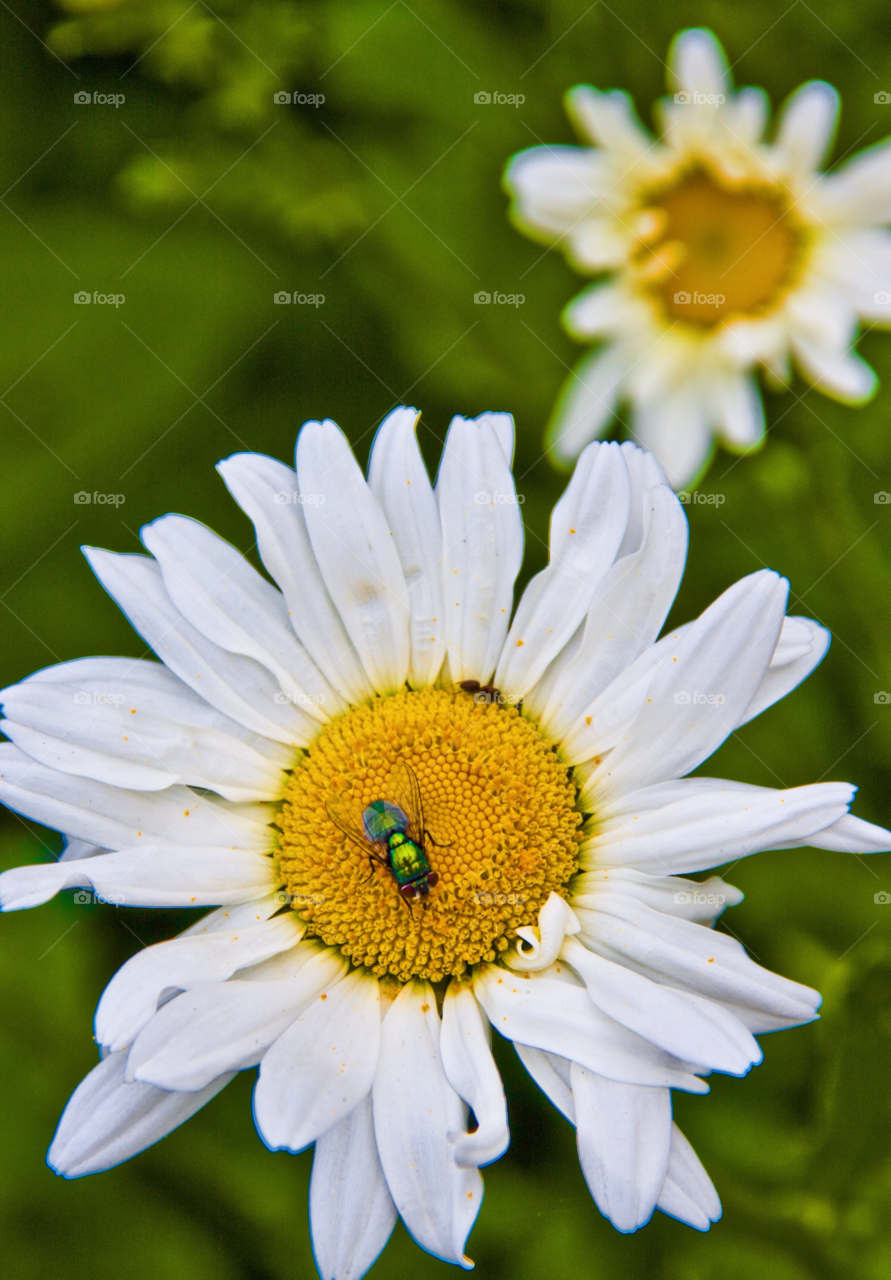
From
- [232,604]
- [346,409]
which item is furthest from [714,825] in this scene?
[346,409]

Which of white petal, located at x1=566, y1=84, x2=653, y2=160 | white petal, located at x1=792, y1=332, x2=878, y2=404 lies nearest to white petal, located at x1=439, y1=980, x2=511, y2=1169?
white petal, located at x1=792, y1=332, x2=878, y2=404

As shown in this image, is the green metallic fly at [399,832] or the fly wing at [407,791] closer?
the green metallic fly at [399,832]

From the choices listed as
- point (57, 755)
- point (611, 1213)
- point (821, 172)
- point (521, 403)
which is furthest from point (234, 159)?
point (611, 1213)

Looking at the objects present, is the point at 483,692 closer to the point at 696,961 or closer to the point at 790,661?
the point at 790,661

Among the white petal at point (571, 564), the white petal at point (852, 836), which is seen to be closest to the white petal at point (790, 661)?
the white petal at point (852, 836)

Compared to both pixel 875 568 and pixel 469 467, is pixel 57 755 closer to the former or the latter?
pixel 469 467

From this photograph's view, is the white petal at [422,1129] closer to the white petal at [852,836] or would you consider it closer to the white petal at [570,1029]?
the white petal at [570,1029]

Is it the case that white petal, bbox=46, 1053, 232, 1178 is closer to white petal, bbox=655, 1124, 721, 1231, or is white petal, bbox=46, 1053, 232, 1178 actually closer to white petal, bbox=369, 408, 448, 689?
white petal, bbox=655, 1124, 721, 1231
